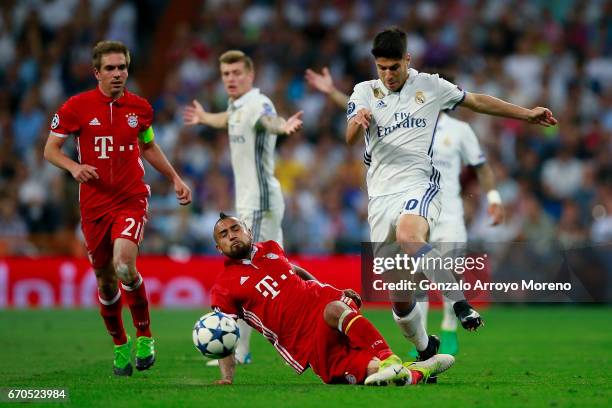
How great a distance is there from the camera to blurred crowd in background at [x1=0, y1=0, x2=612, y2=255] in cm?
2095

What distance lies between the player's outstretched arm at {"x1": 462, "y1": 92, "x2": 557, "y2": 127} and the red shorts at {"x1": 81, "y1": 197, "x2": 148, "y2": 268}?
3077 mm

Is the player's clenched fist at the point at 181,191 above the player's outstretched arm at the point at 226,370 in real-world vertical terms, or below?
above

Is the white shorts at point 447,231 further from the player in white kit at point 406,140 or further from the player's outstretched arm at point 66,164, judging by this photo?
the player's outstretched arm at point 66,164

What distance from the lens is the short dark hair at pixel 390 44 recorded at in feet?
30.3

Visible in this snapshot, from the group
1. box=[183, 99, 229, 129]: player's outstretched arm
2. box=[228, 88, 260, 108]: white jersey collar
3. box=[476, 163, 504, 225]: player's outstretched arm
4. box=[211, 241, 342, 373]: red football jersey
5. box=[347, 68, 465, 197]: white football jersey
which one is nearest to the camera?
box=[211, 241, 342, 373]: red football jersey

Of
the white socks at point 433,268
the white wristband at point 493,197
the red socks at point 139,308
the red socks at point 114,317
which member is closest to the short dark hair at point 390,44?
the white socks at point 433,268

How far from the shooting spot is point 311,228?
21.0 m

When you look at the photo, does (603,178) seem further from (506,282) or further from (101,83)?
(101,83)

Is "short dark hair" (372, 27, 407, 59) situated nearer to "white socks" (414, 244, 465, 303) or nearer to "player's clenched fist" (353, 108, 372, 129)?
"player's clenched fist" (353, 108, 372, 129)

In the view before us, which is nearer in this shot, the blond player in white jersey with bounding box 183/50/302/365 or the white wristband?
the blond player in white jersey with bounding box 183/50/302/365

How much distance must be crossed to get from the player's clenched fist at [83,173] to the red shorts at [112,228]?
1.80 ft

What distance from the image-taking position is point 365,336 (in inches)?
336

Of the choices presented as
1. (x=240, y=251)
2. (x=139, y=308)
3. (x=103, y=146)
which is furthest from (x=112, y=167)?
(x=240, y=251)

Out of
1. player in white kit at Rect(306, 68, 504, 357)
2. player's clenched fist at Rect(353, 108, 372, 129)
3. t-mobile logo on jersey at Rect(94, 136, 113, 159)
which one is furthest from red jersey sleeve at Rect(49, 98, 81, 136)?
player in white kit at Rect(306, 68, 504, 357)
